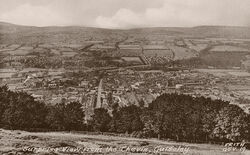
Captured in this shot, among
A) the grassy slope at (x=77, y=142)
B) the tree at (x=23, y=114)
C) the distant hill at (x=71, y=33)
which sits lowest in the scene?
the grassy slope at (x=77, y=142)

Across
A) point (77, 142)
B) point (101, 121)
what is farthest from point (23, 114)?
point (77, 142)

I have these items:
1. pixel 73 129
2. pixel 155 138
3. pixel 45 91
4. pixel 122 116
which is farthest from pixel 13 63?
pixel 155 138

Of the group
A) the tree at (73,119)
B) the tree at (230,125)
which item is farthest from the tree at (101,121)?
the tree at (230,125)

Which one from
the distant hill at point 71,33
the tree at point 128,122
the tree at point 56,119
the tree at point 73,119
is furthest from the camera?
the distant hill at point 71,33

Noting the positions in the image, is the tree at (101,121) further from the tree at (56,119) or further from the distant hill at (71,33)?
the distant hill at (71,33)

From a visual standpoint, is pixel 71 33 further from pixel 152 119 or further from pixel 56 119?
pixel 152 119

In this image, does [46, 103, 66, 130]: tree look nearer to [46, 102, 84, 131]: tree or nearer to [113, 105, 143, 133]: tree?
[46, 102, 84, 131]: tree

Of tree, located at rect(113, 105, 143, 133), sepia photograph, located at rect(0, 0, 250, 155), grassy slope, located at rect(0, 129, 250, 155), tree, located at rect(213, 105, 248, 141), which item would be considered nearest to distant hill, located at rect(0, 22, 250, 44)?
sepia photograph, located at rect(0, 0, 250, 155)

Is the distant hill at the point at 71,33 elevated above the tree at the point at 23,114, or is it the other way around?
the distant hill at the point at 71,33
